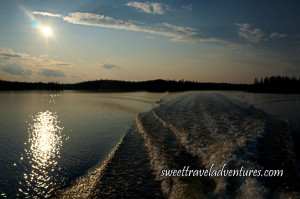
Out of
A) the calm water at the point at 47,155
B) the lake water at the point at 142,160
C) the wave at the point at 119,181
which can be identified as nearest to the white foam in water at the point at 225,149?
the lake water at the point at 142,160

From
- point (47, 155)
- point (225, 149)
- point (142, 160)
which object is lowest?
point (47, 155)

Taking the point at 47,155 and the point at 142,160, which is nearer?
the point at 142,160

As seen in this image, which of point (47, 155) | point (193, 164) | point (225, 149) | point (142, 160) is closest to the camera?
point (193, 164)

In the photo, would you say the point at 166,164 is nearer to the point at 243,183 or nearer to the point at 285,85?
the point at 243,183

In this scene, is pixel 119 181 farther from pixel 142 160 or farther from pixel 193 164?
pixel 193 164

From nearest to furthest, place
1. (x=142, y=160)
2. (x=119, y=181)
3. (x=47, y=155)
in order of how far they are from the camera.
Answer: (x=119, y=181), (x=142, y=160), (x=47, y=155)

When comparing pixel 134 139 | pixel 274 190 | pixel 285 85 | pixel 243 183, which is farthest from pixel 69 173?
pixel 285 85

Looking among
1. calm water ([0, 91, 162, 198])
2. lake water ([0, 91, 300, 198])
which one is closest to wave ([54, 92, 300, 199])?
lake water ([0, 91, 300, 198])

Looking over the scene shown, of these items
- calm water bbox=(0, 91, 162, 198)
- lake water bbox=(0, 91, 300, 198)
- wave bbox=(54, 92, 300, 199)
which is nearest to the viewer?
wave bbox=(54, 92, 300, 199)

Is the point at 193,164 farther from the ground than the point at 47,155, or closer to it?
farther from the ground

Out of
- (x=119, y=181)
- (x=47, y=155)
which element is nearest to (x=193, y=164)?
(x=119, y=181)

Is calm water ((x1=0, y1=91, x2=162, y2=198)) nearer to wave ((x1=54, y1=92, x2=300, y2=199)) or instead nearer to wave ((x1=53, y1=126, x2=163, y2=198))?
wave ((x1=53, y1=126, x2=163, y2=198))

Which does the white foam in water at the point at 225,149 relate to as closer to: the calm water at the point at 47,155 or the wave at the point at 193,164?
the wave at the point at 193,164

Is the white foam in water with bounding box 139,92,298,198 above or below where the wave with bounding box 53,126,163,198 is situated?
above
